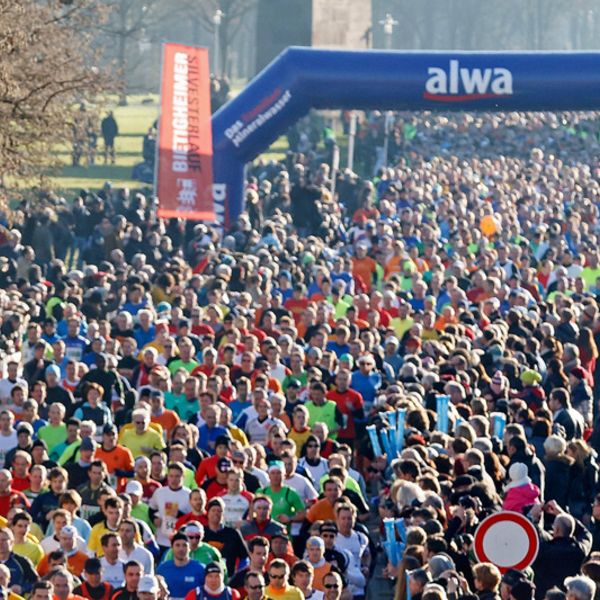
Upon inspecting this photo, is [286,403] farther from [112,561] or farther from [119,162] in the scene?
[119,162]

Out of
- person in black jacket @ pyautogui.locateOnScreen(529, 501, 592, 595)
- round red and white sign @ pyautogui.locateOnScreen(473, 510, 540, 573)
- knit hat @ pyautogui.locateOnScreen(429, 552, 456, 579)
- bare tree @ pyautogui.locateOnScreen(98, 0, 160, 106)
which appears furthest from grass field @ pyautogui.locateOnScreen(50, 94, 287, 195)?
Answer: round red and white sign @ pyautogui.locateOnScreen(473, 510, 540, 573)

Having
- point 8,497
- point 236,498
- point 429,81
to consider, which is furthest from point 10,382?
point 429,81

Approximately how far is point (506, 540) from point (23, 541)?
11.9 ft

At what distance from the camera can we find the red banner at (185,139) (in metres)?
28.5

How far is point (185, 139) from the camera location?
2895 cm

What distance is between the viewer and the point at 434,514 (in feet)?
46.6

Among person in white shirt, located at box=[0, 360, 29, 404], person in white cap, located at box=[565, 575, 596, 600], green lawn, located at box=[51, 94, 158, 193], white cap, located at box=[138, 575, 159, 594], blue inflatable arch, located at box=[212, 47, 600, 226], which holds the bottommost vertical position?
white cap, located at box=[138, 575, 159, 594]

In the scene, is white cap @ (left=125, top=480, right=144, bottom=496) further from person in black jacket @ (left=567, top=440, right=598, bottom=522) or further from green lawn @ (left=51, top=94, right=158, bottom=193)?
green lawn @ (left=51, top=94, right=158, bottom=193)

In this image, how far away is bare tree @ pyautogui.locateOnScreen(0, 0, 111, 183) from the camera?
24.3 metres

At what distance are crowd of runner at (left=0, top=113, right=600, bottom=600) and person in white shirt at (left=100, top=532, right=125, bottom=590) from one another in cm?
2

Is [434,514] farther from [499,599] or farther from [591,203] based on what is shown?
[591,203]

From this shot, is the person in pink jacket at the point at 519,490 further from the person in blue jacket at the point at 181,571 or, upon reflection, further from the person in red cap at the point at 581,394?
the person in red cap at the point at 581,394

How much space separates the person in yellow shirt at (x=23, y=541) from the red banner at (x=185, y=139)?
13.7m

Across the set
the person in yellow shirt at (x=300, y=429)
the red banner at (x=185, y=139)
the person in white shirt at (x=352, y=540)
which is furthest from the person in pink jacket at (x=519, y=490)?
the red banner at (x=185, y=139)
